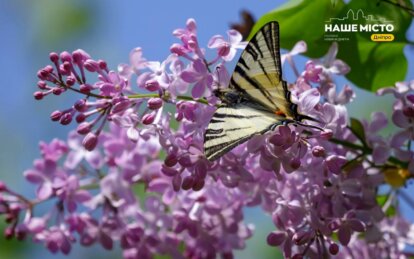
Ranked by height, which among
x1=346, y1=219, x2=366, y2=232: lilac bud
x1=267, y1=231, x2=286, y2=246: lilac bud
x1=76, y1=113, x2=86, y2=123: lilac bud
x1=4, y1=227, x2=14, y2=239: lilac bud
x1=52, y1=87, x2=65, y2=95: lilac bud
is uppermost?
x1=52, y1=87, x2=65, y2=95: lilac bud

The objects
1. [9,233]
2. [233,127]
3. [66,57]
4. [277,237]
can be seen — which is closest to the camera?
[233,127]

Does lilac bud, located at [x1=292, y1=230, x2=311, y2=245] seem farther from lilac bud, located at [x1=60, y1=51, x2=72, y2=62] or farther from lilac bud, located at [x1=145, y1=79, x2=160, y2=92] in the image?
lilac bud, located at [x1=60, y1=51, x2=72, y2=62]

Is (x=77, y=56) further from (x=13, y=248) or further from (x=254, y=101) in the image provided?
(x=13, y=248)

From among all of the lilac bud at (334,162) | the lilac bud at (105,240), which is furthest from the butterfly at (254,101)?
the lilac bud at (105,240)

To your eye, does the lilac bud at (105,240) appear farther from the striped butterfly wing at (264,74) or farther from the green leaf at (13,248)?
the green leaf at (13,248)

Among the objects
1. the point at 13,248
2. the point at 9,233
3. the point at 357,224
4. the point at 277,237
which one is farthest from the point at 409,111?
the point at 13,248

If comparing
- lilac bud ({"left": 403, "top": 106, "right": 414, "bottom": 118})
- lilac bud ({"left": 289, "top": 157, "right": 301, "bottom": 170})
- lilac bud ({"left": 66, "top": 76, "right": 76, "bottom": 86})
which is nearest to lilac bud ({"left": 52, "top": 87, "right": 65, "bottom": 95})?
lilac bud ({"left": 66, "top": 76, "right": 76, "bottom": 86})
